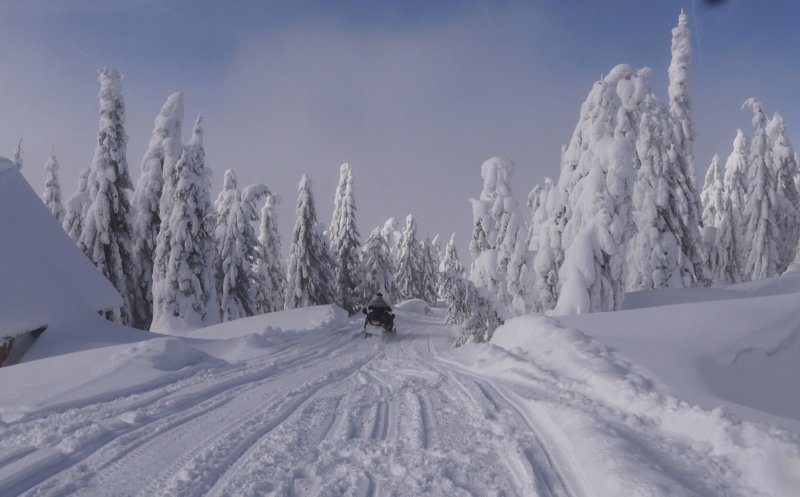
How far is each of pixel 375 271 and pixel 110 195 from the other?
63.4 ft

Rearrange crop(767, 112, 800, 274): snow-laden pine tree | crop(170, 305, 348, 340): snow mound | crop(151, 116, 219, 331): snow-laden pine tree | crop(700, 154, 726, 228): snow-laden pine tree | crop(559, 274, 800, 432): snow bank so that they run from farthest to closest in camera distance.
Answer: crop(700, 154, 726, 228): snow-laden pine tree → crop(767, 112, 800, 274): snow-laden pine tree → crop(151, 116, 219, 331): snow-laden pine tree → crop(170, 305, 348, 340): snow mound → crop(559, 274, 800, 432): snow bank

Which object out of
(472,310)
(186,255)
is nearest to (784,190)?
(472,310)

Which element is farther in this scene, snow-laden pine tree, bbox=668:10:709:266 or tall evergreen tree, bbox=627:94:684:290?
snow-laden pine tree, bbox=668:10:709:266

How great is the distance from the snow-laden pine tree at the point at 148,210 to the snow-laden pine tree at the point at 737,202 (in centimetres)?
3644

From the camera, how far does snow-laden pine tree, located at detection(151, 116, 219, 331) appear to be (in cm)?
2284

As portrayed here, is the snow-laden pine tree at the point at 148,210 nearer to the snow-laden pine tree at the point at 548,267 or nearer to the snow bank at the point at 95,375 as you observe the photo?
the snow bank at the point at 95,375

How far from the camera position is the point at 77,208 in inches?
968

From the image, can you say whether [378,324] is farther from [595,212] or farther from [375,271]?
[375,271]

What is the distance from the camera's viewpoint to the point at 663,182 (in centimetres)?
2256

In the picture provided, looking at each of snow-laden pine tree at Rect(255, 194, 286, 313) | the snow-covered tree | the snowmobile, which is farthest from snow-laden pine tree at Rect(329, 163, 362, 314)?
the snow-covered tree

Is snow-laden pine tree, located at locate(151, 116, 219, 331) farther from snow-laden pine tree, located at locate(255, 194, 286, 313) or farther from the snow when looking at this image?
snow-laden pine tree, located at locate(255, 194, 286, 313)

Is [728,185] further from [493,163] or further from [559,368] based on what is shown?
[559,368]

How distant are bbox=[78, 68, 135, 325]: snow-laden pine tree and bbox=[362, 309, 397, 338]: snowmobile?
1272cm

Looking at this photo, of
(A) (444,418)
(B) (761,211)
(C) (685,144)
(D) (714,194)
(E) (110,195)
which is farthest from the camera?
(D) (714,194)
